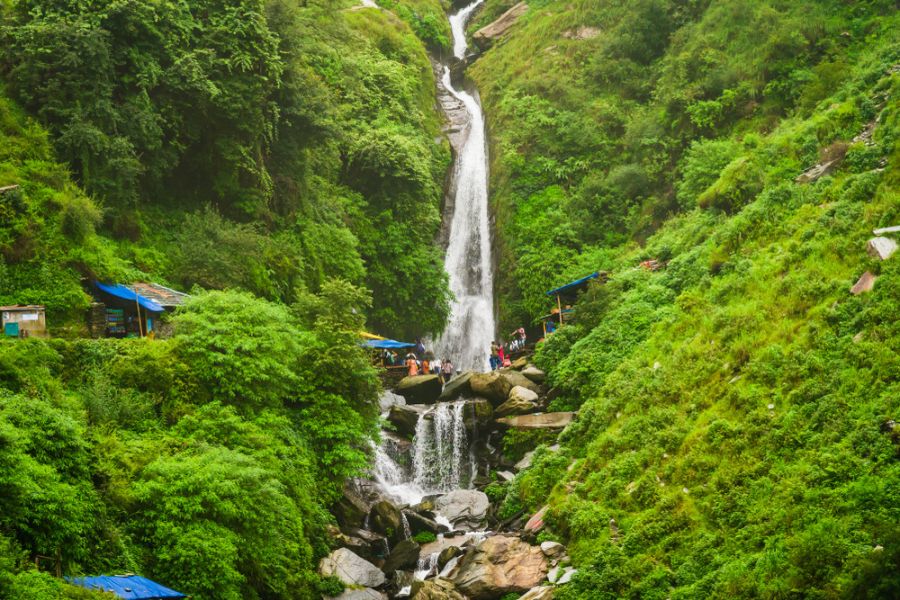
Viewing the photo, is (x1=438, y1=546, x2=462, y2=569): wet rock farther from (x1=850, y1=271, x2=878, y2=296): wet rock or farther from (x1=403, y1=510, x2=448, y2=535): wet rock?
(x1=850, y1=271, x2=878, y2=296): wet rock

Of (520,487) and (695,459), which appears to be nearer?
(695,459)

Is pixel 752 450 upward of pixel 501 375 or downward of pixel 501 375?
upward

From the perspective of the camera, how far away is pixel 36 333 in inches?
823

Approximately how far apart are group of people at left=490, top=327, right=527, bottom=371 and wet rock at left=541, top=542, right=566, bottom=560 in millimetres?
15330

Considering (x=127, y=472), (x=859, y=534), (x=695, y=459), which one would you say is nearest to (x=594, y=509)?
(x=695, y=459)

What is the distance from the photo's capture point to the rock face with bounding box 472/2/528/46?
6569 cm

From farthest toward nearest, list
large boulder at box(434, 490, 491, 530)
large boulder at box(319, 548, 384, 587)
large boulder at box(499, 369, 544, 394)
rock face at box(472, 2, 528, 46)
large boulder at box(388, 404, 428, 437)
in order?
rock face at box(472, 2, 528, 46) < large boulder at box(499, 369, 544, 394) < large boulder at box(388, 404, 428, 437) < large boulder at box(434, 490, 491, 530) < large boulder at box(319, 548, 384, 587)

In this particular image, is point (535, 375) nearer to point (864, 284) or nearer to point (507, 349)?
point (507, 349)

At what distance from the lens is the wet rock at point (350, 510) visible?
23.8 meters

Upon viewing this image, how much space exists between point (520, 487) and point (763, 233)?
443 inches

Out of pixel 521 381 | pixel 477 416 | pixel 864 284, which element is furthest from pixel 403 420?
pixel 864 284

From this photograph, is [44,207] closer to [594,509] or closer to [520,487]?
[520,487]

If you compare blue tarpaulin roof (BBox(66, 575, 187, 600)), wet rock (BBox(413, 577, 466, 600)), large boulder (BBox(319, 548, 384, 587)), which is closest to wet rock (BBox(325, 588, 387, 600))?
large boulder (BBox(319, 548, 384, 587))

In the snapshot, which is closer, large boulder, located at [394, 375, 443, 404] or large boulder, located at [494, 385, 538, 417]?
large boulder, located at [494, 385, 538, 417]
